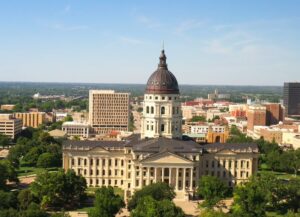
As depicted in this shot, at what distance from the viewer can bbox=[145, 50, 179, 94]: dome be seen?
362 ft

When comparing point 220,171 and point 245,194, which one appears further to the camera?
point 220,171

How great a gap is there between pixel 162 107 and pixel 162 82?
19.2ft

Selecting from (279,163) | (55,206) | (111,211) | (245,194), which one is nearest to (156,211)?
(111,211)

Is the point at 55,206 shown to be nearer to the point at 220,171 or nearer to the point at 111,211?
the point at 111,211

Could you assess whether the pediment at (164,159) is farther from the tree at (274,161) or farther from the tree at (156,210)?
the tree at (274,161)

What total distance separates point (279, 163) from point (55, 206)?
67.1m

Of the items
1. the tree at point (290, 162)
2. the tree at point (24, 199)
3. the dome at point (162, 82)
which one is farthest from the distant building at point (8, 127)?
the tree at point (24, 199)

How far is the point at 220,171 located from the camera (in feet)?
356

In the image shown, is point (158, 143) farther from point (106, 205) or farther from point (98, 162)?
point (106, 205)

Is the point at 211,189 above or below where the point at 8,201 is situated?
above

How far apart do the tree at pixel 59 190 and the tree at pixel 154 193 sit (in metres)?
13.0

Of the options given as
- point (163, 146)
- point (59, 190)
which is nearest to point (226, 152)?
point (163, 146)

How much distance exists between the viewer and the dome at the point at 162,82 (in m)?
110

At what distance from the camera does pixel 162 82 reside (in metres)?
110
